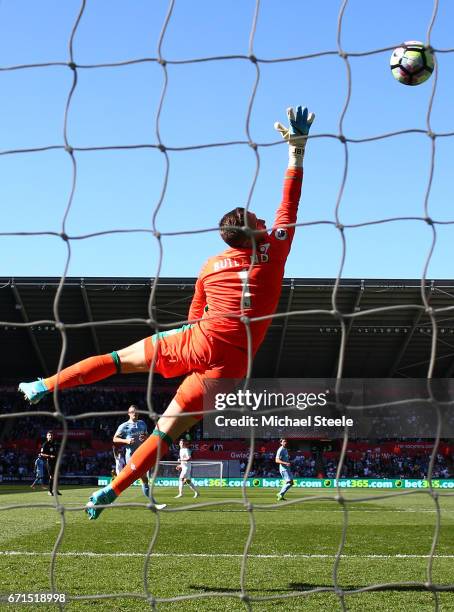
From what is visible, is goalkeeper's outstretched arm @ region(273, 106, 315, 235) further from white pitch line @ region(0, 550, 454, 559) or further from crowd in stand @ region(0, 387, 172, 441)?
crowd in stand @ region(0, 387, 172, 441)

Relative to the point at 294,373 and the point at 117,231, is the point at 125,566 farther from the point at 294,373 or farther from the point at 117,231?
the point at 294,373

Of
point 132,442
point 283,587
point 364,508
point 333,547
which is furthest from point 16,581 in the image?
point 364,508

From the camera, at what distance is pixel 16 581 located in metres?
5.43

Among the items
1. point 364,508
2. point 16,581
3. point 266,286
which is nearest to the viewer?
point 266,286

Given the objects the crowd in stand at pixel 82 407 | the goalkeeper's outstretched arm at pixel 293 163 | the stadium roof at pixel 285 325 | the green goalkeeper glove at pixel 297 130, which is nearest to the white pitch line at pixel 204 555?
the goalkeeper's outstretched arm at pixel 293 163

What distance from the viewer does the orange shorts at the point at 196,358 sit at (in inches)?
194

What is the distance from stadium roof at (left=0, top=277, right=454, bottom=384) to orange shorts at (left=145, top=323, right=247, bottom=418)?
23.1 m

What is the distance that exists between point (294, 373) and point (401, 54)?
34.4m

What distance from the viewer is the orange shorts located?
4.93 metres

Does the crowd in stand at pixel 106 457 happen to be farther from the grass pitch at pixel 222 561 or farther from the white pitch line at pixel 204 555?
the white pitch line at pixel 204 555

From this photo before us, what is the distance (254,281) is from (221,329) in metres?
0.36

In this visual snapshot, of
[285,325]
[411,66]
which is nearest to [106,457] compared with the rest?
[285,325]

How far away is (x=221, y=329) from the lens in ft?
16.0

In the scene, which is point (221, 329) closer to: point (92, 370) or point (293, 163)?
point (92, 370)
